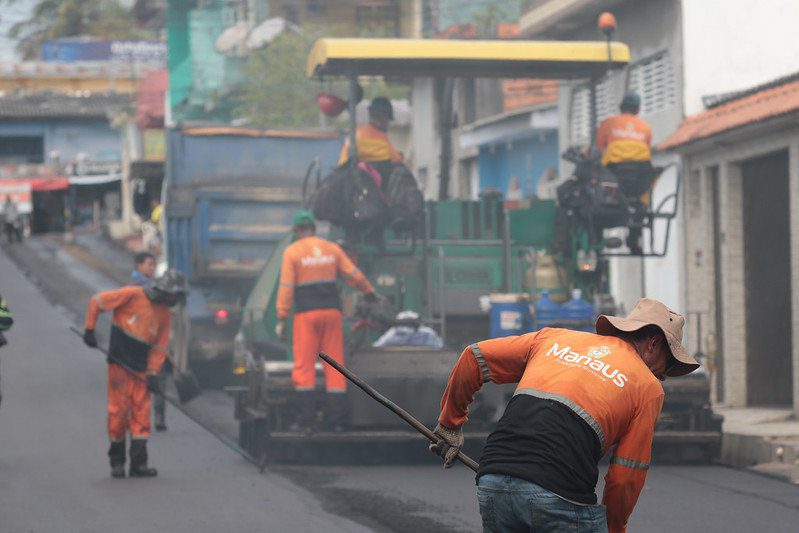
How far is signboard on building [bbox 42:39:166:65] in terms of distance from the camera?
71812mm

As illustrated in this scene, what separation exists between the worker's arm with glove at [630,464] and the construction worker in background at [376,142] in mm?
8718

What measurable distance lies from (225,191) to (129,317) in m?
5.98

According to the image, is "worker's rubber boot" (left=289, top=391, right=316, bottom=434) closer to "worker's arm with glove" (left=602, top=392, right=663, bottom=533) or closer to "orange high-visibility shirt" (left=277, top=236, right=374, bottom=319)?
"orange high-visibility shirt" (left=277, top=236, right=374, bottom=319)

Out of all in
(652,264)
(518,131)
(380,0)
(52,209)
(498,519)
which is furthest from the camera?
(52,209)

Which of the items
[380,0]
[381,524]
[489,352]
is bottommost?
[381,524]

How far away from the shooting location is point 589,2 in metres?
21.3

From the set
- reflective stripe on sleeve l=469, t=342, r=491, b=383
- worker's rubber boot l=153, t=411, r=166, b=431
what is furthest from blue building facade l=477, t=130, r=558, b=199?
reflective stripe on sleeve l=469, t=342, r=491, b=383

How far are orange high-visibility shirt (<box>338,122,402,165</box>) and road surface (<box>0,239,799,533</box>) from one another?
8.76 feet

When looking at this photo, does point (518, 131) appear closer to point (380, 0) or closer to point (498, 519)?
point (380, 0)

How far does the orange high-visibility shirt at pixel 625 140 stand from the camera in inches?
534

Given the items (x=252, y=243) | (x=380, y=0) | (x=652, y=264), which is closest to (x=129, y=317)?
(x=252, y=243)

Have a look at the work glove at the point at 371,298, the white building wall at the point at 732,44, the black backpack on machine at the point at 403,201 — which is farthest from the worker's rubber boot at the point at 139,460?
the white building wall at the point at 732,44

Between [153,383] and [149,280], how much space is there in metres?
2.10

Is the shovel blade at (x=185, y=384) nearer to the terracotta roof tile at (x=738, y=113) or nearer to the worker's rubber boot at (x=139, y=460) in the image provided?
the worker's rubber boot at (x=139, y=460)
